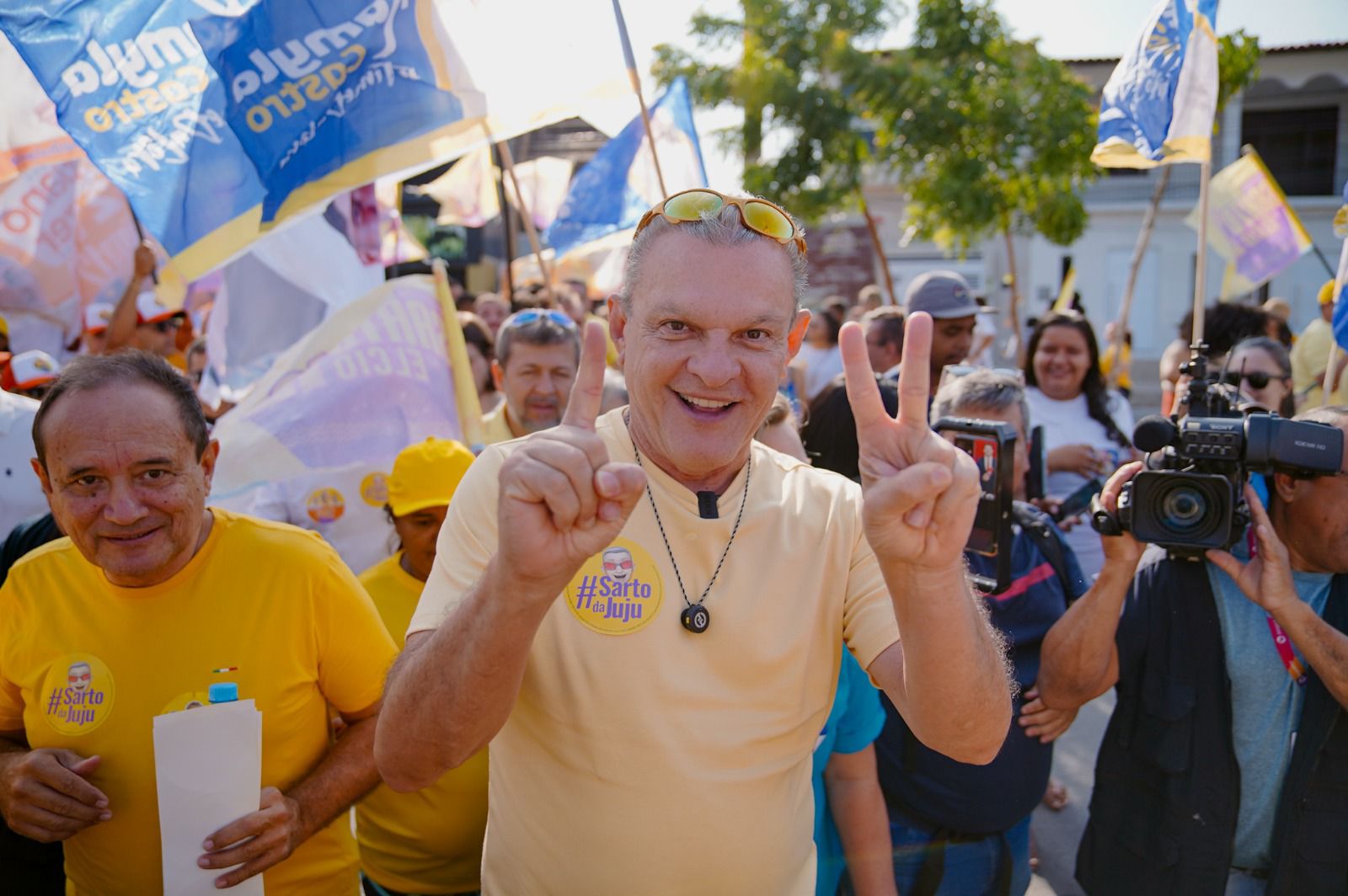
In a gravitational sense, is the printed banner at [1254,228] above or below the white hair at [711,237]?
below

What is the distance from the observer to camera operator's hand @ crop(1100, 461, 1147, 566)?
2.42m

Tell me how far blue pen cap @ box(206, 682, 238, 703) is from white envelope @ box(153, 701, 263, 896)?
6 cm

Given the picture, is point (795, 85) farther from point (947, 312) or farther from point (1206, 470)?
point (1206, 470)

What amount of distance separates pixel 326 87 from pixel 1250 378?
3491 millimetres

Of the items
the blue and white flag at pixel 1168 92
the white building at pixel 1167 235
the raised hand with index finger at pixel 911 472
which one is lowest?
the white building at pixel 1167 235

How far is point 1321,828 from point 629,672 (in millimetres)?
1842

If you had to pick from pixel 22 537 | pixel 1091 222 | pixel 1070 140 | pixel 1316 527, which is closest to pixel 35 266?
pixel 22 537

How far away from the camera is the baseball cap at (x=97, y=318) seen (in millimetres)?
5844

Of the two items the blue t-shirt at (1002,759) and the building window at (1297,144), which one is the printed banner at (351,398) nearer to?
the blue t-shirt at (1002,759)

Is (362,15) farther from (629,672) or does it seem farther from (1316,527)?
(1316,527)

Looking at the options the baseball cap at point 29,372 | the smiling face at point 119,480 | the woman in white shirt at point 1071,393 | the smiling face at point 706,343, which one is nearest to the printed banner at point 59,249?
the baseball cap at point 29,372

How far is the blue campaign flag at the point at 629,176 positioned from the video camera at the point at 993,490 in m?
3.74

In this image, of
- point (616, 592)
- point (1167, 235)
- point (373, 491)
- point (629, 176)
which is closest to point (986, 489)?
point (616, 592)

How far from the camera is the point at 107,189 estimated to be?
613cm
